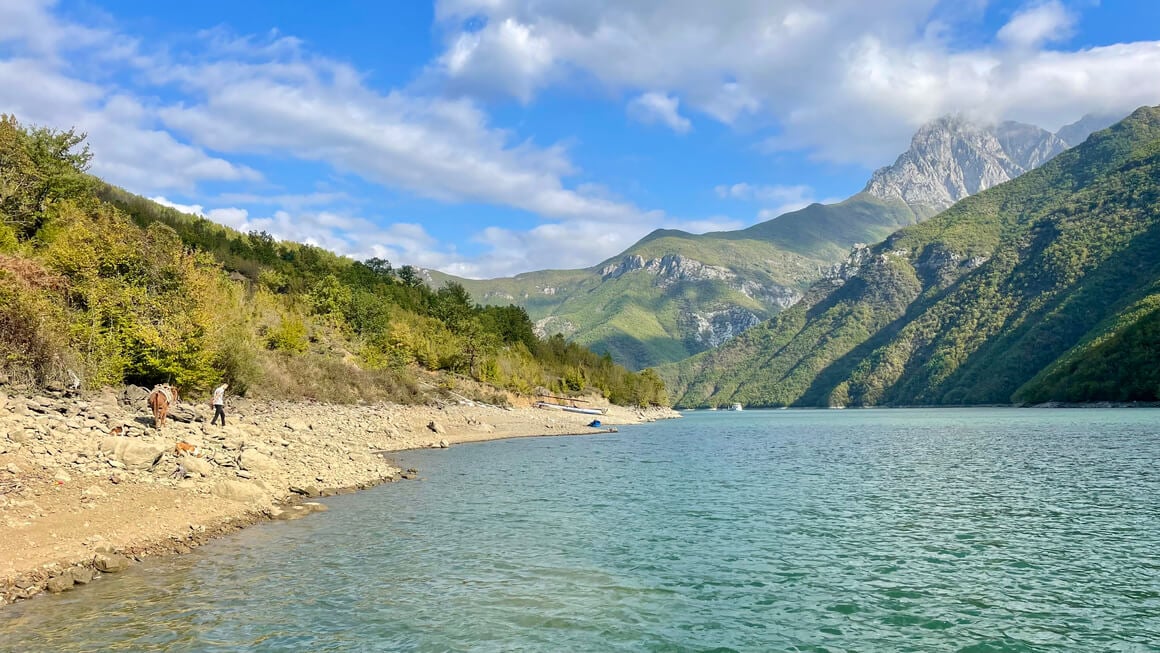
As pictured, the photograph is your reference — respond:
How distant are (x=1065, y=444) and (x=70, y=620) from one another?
61.8 m

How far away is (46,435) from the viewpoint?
1991 cm

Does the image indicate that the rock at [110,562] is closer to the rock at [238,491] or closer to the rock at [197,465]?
the rock at [238,491]

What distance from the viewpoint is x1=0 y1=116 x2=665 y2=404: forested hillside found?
108 ft

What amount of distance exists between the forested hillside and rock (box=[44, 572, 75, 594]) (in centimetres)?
1613

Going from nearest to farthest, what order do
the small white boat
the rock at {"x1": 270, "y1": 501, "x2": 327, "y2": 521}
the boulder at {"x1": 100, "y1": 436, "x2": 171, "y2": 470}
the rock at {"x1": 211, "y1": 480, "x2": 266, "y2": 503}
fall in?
the boulder at {"x1": 100, "y1": 436, "x2": 171, "y2": 470}, the rock at {"x1": 211, "y1": 480, "x2": 266, "y2": 503}, the rock at {"x1": 270, "y1": 501, "x2": 327, "y2": 521}, the small white boat

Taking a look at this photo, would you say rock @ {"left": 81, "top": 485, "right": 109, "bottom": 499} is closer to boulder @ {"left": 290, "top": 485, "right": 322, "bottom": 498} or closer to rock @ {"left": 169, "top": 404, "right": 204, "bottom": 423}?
boulder @ {"left": 290, "top": 485, "right": 322, "bottom": 498}

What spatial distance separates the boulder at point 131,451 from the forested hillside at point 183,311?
8162 millimetres

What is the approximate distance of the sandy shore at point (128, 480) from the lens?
48.6 ft

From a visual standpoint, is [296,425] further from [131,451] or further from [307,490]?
[131,451]

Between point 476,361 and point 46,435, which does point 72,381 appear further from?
point 476,361

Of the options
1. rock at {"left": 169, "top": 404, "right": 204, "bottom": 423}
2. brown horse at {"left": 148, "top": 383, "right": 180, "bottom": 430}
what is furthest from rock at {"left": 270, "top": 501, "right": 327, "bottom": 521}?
rock at {"left": 169, "top": 404, "right": 204, "bottom": 423}

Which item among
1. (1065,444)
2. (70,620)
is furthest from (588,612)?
(1065,444)

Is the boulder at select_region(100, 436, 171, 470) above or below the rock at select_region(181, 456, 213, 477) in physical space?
above

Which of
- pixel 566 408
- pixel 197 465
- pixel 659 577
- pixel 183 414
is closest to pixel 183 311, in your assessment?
pixel 183 414
